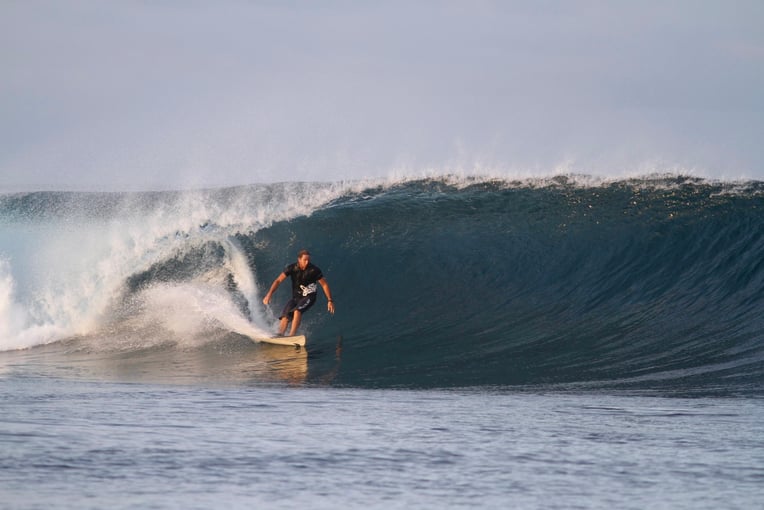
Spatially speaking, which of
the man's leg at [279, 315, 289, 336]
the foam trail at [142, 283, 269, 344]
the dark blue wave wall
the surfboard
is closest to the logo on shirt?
the man's leg at [279, 315, 289, 336]

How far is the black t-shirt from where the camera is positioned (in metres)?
12.1

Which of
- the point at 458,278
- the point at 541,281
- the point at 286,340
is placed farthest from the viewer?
the point at 458,278

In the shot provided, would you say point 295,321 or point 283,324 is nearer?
point 295,321

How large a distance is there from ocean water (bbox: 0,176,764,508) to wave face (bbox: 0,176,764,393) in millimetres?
54

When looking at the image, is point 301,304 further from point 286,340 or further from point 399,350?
point 399,350

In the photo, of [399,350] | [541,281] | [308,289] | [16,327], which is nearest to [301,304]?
[308,289]

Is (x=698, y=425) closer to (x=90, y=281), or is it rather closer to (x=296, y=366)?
(x=296, y=366)

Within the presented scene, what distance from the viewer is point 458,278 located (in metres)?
15.2

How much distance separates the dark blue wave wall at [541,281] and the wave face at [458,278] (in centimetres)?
4

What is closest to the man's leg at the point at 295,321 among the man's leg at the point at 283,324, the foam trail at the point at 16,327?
the man's leg at the point at 283,324

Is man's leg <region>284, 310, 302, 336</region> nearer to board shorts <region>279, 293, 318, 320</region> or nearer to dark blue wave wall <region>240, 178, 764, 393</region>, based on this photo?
board shorts <region>279, 293, 318, 320</region>

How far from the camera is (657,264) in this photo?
14992 millimetres

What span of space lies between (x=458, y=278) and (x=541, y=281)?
129 centimetres

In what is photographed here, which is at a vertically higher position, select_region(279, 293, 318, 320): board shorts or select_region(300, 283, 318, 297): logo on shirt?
select_region(300, 283, 318, 297): logo on shirt
